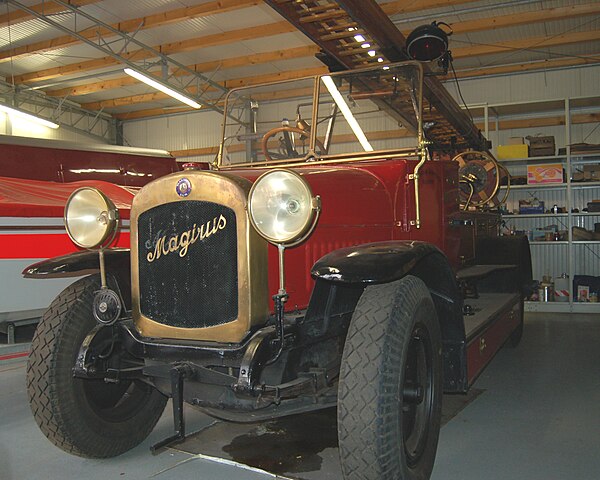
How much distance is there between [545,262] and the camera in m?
9.73

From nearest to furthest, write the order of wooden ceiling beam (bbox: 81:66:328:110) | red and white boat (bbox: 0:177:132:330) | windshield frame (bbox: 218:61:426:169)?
windshield frame (bbox: 218:61:426:169) < red and white boat (bbox: 0:177:132:330) < wooden ceiling beam (bbox: 81:66:328:110)

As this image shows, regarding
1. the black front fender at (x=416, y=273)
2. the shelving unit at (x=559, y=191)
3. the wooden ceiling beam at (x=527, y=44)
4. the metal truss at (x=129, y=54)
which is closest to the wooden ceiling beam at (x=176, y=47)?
the metal truss at (x=129, y=54)

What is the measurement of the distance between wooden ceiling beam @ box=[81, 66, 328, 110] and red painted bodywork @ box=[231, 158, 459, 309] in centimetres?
944

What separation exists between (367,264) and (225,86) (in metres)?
12.6

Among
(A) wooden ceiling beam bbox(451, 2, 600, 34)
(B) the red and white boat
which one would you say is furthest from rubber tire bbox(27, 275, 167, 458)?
(A) wooden ceiling beam bbox(451, 2, 600, 34)

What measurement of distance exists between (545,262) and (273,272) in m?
8.47

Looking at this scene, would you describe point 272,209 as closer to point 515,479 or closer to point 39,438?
point 515,479

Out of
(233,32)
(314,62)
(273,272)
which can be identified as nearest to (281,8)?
(273,272)

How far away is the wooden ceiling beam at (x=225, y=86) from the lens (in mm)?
12594

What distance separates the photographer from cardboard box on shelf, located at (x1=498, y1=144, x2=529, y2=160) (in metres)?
8.59

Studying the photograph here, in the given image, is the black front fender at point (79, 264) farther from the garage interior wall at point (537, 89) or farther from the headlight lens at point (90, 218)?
the garage interior wall at point (537, 89)

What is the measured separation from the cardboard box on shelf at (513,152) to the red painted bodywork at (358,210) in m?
5.60

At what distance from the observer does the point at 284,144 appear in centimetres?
359

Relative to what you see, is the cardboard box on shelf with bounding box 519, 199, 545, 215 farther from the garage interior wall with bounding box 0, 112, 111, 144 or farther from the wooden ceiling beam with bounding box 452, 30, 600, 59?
the garage interior wall with bounding box 0, 112, 111, 144
